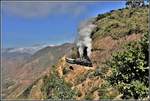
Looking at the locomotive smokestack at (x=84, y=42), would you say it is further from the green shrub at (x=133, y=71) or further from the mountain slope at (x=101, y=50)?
the green shrub at (x=133, y=71)

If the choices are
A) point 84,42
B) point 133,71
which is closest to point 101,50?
point 84,42

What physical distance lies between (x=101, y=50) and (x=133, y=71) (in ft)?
117

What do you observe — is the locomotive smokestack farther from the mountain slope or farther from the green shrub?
the green shrub

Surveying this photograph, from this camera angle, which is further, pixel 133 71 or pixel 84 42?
pixel 84 42

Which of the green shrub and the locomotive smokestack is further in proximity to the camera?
the locomotive smokestack

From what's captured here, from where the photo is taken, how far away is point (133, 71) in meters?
22.1

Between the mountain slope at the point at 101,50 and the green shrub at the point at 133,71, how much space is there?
1351 cm

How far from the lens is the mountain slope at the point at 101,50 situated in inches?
1728

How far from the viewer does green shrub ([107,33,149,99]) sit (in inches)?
832

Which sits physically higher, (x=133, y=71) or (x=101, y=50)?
(x=101, y=50)

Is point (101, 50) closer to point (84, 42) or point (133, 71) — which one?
point (84, 42)

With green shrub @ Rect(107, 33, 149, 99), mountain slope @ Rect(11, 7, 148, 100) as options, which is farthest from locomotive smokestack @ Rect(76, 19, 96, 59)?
green shrub @ Rect(107, 33, 149, 99)

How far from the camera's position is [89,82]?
44.9 metres

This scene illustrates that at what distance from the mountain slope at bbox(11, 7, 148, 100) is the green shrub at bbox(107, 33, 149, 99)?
13.5m
